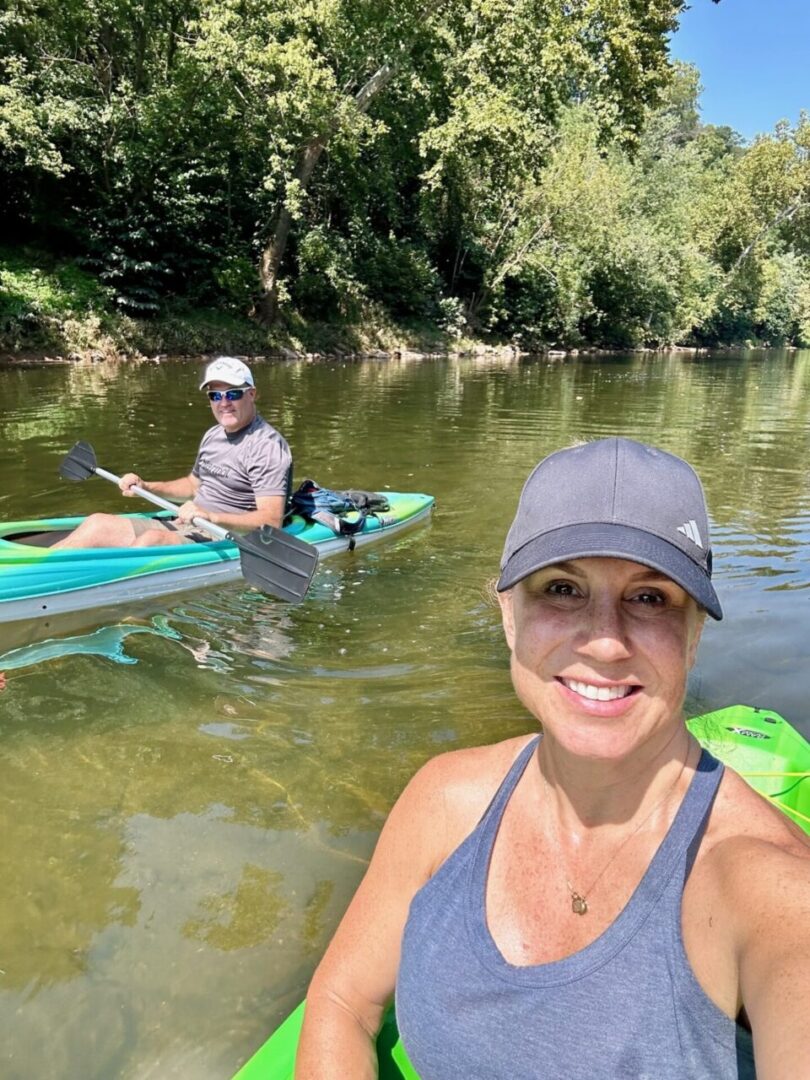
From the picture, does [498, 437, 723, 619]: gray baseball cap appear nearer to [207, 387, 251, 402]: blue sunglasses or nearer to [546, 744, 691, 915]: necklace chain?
[546, 744, 691, 915]: necklace chain

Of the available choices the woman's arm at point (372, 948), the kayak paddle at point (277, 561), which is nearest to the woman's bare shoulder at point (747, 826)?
the woman's arm at point (372, 948)

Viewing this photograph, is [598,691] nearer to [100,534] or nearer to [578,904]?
[578,904]

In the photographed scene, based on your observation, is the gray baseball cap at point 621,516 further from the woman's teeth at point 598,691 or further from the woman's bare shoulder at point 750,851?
the woman's bare shoulder at point 750,851

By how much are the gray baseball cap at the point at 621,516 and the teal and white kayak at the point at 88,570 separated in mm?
4202

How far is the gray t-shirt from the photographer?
18.0 feet

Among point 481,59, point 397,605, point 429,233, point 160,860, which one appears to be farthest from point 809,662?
point 429,233

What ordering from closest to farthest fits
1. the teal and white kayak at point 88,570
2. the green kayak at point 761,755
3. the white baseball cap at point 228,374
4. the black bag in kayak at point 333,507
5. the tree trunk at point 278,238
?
the green kayak at point 761,755
the teal and white kayak at point 88,570
the white baseball cap at point 228,374
the black bag in kayak at point 333,507
the tree trunk at point 278,238

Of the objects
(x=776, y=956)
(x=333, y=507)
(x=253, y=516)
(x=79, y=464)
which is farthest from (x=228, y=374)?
(x=776, y=956)

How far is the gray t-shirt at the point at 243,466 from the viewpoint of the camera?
18.0 feet

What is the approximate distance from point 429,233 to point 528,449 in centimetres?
2283

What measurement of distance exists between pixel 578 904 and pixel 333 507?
17.2 ft

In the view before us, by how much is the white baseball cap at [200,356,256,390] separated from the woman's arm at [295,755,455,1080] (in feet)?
14.0

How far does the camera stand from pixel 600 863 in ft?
4.09

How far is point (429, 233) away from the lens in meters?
31.0
